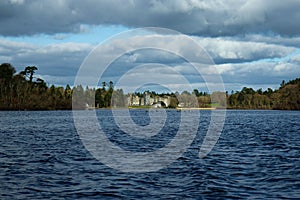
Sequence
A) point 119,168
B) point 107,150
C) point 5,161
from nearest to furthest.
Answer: point 119,168 < point 5,161 < point 107,150

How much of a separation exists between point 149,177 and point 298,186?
7.77 metres

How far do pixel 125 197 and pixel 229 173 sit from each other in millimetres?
8349

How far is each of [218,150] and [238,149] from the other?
207cm

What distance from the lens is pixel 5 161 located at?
29.8m

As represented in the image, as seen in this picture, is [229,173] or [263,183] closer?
[263,183]

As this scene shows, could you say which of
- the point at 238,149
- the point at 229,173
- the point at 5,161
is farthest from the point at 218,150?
the point at 5,161

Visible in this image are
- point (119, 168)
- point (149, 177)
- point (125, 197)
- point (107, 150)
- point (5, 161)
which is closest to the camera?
point (125, 197)

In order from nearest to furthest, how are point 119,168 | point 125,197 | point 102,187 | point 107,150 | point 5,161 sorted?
point 125,197 < point 102,187 < point 119,168 < point 5,161 < point 107,150

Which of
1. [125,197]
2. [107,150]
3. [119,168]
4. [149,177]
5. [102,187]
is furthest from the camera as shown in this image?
[107,150]

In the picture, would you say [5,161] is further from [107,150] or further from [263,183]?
[263,183]

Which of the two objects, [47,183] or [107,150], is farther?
[107,150]

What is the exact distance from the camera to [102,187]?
21078 mm

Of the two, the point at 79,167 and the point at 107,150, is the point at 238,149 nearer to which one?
the point at 107,150

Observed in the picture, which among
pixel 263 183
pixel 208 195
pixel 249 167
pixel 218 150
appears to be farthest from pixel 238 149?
pixel 208 195
